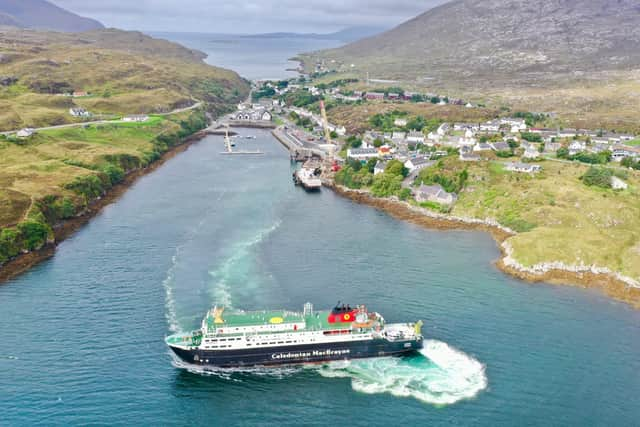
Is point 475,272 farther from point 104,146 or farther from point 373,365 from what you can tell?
point 104,146

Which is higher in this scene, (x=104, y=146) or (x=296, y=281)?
(x=104, y=146)

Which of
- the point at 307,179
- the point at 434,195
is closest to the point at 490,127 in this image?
the point at 434,195

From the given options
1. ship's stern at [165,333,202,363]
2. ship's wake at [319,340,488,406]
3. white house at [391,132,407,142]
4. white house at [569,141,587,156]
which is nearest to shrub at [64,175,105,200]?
ship's stern at [165,333,202,363]

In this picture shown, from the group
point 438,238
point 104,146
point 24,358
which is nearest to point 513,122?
point 438,238

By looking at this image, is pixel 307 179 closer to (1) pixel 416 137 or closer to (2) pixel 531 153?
(1) pixel 416 137

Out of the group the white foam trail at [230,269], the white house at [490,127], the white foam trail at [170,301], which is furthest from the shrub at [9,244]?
the white house at [490,127]

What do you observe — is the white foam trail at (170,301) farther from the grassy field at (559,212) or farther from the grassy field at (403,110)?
the grassy field at (403,110)
